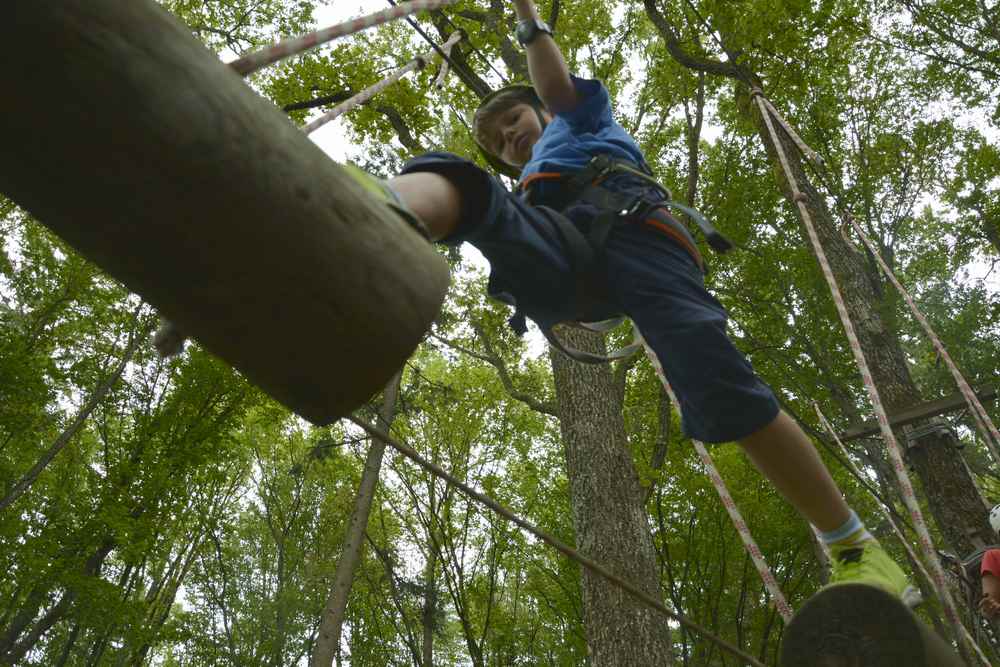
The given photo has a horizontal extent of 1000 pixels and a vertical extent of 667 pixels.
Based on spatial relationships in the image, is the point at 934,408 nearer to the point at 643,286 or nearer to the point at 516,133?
the point at 516,133

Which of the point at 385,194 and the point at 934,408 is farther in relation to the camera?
the point at 934,408

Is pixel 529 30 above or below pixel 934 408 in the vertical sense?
below

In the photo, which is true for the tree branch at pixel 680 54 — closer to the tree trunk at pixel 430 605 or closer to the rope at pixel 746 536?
the rope at pixel 746 536

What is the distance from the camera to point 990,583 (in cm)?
492

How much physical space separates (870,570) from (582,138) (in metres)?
1.35

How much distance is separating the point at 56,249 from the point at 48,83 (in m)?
10.2

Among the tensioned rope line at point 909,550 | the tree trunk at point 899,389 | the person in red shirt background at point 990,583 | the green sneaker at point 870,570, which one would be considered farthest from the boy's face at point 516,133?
the person in red shirt background at point 990,583

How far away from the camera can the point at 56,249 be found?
9.26 metres

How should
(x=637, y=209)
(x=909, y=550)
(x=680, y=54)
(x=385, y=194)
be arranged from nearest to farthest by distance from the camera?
(x=385, y=194), (x=637, y=209), (x=909, y=550), (x=680, y=54)

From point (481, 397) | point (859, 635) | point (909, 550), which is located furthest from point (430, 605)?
point (859, 635)

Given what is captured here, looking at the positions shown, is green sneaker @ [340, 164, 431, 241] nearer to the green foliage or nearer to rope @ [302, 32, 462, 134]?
rope @ [302, 32, 462, 134]

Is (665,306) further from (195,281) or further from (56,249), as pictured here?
(56,249)

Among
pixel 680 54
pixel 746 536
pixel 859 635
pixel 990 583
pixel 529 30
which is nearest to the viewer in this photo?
pixel 859 635

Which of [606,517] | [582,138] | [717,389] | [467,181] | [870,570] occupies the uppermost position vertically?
[606,517]
